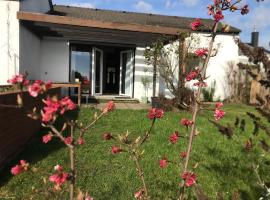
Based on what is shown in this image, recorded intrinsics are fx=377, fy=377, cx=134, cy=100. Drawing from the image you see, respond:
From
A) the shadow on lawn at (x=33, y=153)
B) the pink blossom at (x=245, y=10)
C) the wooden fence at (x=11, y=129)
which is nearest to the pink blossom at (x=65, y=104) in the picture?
the pink blossom at (x=245, y=10)

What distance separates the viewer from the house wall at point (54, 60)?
693 inches

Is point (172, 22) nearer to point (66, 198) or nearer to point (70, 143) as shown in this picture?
point (66, 198)

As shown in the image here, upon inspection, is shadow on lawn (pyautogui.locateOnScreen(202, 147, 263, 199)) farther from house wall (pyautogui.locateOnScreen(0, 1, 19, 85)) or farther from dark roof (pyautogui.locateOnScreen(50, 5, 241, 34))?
dark roof (pyautogui.locateOnScreen(50, 5, 241, 34))

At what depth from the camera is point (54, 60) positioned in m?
17.7

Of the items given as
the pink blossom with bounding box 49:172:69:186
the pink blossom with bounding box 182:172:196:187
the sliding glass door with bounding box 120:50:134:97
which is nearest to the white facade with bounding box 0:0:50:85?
the sliding glass door with bounding box 120:50:134:97

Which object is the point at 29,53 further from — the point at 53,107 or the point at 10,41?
the point at 53,107

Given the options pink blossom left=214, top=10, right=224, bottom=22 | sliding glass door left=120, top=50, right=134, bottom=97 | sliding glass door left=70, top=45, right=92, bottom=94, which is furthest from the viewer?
sliding glass door left=120, top=50, right=134, bottom=97

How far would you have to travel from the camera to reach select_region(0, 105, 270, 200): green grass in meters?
4.71

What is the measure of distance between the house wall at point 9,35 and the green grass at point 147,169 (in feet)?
19.3

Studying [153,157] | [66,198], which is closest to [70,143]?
[66,198]

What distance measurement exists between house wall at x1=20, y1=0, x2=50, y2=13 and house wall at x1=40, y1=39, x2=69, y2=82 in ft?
5.34

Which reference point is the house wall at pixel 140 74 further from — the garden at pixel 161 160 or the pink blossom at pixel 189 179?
the pink blossom at pixel 189 179

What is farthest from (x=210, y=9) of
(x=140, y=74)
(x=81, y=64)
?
(x=81, y=64)

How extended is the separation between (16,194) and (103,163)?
1753 mm
